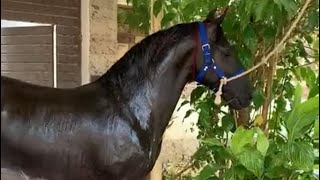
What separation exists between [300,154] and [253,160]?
7.2 inches

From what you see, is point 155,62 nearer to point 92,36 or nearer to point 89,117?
point 89,117

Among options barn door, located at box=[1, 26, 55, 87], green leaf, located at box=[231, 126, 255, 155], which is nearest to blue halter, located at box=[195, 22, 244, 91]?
green leaf, located at box=[231, 126, 255, 155]

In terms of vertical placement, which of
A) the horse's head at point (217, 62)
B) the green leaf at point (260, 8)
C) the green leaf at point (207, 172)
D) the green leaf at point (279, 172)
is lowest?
the green leaf at point (207, 172)

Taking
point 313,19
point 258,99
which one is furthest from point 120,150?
point 313,19

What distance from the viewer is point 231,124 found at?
2.74 metres

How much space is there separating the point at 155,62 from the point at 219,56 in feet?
0.83

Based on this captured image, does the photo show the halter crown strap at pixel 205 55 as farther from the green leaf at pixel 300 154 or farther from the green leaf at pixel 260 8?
the green leaf at pixel 300 154

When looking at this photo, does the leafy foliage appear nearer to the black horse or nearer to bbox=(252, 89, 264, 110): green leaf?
bbox=(252, 89, 264, 110): green leaf

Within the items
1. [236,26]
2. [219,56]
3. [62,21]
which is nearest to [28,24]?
[62,21]

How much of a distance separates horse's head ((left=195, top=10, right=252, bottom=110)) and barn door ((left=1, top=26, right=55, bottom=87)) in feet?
4.34

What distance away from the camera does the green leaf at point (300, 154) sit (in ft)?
6.95

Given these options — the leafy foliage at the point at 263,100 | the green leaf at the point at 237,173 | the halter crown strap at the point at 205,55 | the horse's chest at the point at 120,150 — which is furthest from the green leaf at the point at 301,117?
the horse's chest at the point at 120,150

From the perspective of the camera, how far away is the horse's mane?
2.05 metres

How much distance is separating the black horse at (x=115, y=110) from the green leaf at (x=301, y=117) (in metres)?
0.20
